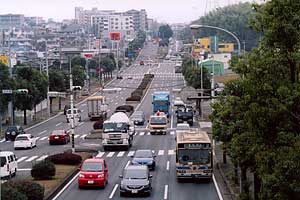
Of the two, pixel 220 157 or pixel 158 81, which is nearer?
pixel 220 157

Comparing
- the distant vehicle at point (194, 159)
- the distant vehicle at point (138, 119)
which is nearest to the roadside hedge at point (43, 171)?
the distant vehicle at point (194, 159)

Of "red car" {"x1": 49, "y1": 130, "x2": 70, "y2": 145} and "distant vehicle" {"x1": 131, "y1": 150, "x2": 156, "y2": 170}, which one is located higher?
"distant vehicle" {"x1": 131, "y1": 150, "x2": 156, "y2": 170}

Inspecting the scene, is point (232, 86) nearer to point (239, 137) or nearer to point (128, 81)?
point (239, 137)

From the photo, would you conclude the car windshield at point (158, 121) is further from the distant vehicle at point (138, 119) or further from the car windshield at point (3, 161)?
the car windshield at point (3, 161)

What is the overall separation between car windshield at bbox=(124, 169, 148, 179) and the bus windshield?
3.78 meters

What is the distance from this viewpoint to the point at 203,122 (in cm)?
7244

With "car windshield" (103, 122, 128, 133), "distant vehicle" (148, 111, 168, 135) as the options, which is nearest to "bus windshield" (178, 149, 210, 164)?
"car windshield" (103, 122, 128, 133)

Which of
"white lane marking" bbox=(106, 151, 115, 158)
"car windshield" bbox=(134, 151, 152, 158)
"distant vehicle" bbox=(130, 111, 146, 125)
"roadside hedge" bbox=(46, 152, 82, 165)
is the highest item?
"car windshield" bbox=(134, 151, 152, 158)

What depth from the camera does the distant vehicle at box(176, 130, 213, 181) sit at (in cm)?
3575

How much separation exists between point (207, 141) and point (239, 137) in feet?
52.5

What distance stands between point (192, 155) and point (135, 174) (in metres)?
4.61

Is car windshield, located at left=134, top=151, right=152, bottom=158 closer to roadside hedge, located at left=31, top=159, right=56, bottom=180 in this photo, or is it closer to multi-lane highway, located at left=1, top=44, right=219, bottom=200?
multi-lane highway, located at left=1, top=44, right=219, bottom=200

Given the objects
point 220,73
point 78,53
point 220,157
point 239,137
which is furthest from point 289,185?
point 78,53

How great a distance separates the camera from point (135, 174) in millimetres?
32375
